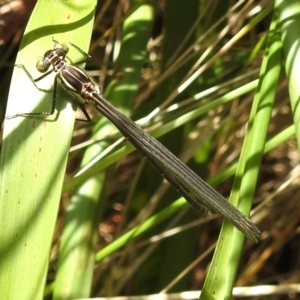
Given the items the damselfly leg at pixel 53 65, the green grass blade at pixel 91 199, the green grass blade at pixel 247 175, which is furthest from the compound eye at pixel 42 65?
the green grass blade at pixel 247 175

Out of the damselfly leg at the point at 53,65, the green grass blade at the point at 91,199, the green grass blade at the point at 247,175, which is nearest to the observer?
the green grass blade at the point at 247,175

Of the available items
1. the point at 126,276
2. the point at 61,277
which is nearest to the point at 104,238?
the point at 126,276

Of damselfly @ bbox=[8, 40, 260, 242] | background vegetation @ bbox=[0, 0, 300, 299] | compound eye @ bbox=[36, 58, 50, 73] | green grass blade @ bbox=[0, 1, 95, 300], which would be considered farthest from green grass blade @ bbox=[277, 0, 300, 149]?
compound eye @ bbox=[36, 58, 50, 73]

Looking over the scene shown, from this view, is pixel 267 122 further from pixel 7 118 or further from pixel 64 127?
pixel 7 118

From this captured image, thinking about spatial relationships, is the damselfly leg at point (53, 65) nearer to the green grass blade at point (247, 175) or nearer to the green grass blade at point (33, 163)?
the green grass blade at point (33, 163)

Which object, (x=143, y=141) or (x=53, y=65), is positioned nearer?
(x=53, y=65)

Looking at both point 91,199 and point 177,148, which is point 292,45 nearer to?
point 91,199

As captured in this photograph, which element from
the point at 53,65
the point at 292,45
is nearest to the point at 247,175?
the point at 292,45
